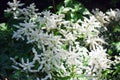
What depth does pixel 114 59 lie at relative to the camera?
15.0ft

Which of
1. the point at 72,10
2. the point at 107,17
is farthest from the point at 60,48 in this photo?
the point at 107,17

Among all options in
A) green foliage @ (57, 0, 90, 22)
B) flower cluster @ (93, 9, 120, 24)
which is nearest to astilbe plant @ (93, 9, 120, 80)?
flower cluster @ (93, 9, 120, 24)

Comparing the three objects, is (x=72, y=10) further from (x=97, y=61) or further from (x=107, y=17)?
(x=97, y=61)

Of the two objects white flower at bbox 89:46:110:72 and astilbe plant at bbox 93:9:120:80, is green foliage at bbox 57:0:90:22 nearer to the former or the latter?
astilbe plant at bbox 93:9:120:80

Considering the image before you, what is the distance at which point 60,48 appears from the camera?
13.1 ft

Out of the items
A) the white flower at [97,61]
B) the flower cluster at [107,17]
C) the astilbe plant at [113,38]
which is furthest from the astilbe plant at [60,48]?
the flower cluster at [107,17]

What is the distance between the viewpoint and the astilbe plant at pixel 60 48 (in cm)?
387

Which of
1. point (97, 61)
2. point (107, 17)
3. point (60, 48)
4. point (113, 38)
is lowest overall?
point (97, 61)

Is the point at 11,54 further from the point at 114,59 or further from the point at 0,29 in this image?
the point at 114,59

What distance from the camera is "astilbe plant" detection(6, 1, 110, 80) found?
387 centimetres

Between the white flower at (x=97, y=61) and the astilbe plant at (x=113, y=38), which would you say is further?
the astilbe plant at (x=113, y=38)

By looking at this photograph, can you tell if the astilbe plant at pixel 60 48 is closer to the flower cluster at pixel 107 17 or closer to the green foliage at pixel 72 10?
the green foliage at pixel 72 10

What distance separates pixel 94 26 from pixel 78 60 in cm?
63

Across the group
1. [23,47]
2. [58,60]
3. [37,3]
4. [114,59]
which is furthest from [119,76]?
[37,3]
